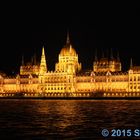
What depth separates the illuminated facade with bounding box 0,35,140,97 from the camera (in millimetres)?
139125

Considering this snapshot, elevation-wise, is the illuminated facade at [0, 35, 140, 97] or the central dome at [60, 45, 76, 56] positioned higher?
the central dome at [60, 45, 76, 56]

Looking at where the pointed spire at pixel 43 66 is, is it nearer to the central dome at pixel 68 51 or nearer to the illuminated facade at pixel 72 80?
the illuminated facade at pixel 72 80

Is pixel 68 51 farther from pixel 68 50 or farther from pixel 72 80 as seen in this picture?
pixel 72 80

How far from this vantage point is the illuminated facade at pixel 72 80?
13912 cm

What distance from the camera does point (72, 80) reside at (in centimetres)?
14962

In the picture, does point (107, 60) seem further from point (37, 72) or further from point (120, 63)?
point (37, 72)

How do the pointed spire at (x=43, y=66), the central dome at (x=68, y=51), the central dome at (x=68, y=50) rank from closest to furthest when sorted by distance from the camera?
the pointed spire at (x=43, y=66) → the central dome at (x=68, y=51) → the central dome at (x=68, y=50)

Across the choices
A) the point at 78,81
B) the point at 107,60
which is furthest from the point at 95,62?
the point at 78,81

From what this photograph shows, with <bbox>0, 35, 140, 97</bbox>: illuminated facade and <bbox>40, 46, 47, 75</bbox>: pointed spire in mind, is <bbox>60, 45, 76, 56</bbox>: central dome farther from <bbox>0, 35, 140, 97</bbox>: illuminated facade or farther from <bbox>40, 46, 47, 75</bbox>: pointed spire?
<bbox>40, 46, 47, 75</bbox>: pointed spire

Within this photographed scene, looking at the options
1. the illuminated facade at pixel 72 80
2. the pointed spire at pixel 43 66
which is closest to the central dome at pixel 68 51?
the illuminated facade at pixel 72 80

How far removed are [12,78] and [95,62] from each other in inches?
1070

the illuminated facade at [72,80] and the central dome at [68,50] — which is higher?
the central dome at [68,50]

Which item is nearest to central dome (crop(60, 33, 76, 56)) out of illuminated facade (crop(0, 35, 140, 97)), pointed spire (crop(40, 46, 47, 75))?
illuminated facade (crop(0, 35, 140, 97))

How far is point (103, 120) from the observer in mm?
47875
